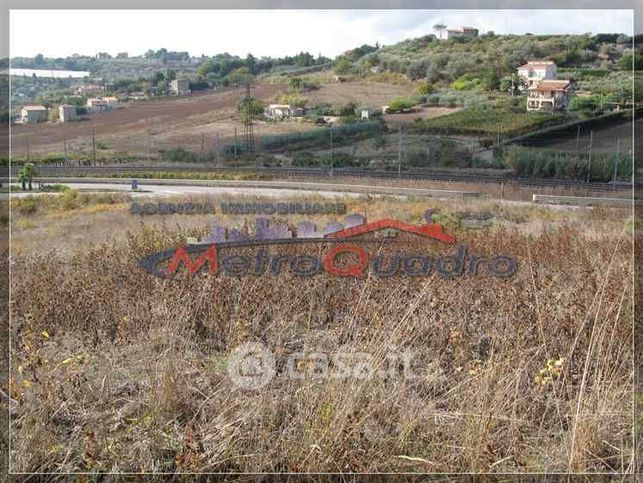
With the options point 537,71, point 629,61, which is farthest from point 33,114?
point 629,61

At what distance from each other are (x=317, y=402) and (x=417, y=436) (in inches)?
19.3

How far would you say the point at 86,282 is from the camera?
4.32 metres

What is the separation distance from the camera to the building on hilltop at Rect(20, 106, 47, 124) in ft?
13.5

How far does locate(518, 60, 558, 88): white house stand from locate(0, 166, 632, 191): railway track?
23.9 inches

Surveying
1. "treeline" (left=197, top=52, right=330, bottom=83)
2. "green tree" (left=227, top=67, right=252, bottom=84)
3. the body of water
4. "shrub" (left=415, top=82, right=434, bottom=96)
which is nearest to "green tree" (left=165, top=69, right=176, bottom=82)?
"treeline" (left=197, top=52, right=330, bottom=83)

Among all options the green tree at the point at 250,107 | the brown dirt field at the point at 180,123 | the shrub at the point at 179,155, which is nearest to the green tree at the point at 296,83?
the brown dirt field at the point at 180,123

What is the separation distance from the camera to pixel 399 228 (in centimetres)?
390

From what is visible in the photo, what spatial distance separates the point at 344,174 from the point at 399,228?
92 centimetres

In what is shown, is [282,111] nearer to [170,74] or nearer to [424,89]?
[170,74]

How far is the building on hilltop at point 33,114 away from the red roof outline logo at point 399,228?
1863mm

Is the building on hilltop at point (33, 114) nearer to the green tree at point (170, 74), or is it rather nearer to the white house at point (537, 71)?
the green tree at point (170, 74)

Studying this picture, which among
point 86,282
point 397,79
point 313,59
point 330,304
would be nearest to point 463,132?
point 397,79

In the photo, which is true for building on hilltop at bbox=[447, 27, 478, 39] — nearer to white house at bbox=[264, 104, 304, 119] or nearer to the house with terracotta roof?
the house with terracotta roof

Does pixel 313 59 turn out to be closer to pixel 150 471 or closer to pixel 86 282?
pixel 86 282
